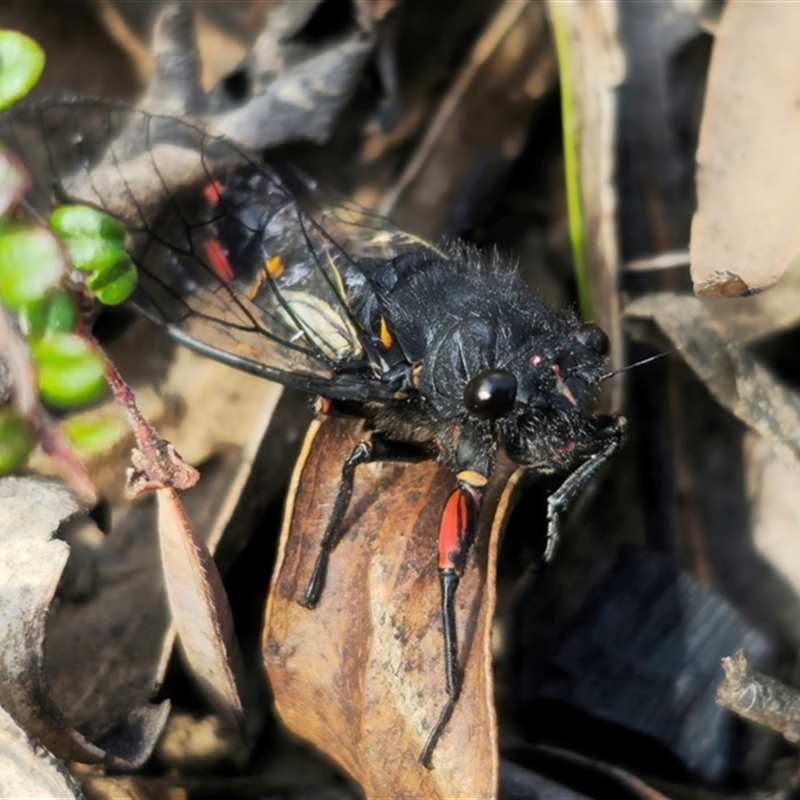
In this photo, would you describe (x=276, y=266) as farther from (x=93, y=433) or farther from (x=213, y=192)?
(x=93, y=433)

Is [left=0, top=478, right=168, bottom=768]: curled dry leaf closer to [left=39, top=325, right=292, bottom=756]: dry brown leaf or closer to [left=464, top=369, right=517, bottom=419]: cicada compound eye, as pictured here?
[left=39, top=325, right=292, bottom=756]: dry brown leaf

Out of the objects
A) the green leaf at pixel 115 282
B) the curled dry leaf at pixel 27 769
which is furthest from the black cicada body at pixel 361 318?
the curled dry leaf at pixel 27 769

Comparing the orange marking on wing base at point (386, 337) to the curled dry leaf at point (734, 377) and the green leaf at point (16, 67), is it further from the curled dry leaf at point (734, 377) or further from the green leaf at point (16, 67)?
the green leaf at point (16, 67)

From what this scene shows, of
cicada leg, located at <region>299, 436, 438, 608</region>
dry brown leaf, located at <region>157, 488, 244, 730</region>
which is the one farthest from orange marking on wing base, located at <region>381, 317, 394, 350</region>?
dry brown leaf, located at <region>157, 488, 244, 730</region>

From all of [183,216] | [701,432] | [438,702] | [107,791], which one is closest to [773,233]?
[701,432]

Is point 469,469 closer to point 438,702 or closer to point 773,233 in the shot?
point 438,702

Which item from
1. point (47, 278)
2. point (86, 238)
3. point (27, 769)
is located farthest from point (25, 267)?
point (27, 769)
